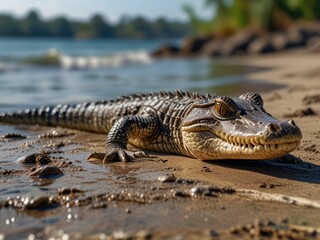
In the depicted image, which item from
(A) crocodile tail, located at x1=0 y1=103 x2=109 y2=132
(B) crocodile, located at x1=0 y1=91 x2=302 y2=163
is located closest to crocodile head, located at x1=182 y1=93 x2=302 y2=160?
(B) crocodile, located at x1=0 y1=91 x2=302 y2=163

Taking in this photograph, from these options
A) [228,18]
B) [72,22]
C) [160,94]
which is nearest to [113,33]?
[72,22]

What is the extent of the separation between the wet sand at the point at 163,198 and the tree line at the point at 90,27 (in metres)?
86.6

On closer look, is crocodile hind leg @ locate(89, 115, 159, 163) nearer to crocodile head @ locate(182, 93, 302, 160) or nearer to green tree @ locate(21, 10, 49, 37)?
crocodile head @ locate(182, 93, 302, 160)

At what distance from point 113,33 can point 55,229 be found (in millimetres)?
120158

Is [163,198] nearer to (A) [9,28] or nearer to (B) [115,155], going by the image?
(B) [115,155]

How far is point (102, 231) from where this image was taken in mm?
2803

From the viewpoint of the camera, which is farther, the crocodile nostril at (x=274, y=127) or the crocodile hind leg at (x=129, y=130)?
the crocodile hind leg at (x=129, y=130)

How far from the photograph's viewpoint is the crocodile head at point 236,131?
3.67m

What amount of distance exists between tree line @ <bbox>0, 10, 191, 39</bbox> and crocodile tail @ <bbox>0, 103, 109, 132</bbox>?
8369 centimetres

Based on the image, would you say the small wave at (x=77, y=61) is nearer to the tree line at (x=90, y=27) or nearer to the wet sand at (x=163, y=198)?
the wet sand at (x=163, y=198)

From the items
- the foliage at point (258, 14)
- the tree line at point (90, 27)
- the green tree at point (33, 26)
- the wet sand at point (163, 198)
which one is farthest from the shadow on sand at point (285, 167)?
the green tree at point (33, 26)

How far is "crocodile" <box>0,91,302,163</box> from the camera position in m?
3.76

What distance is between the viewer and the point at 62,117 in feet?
22.9

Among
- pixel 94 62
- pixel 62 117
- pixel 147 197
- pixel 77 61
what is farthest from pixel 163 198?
pixel 77 61
